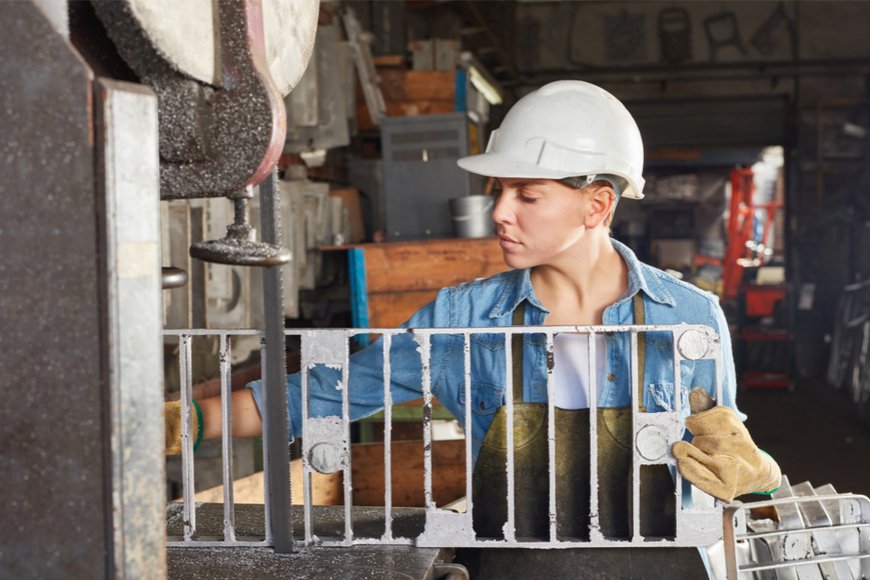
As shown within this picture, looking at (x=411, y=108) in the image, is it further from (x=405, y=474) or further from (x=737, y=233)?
(x=737, y=233)

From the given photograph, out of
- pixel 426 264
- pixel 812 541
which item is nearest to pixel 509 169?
pixel 812 541

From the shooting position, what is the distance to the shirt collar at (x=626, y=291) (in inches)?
78.6

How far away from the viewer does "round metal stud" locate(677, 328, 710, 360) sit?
1546 mm

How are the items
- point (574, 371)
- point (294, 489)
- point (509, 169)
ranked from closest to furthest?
1. point (574, 371)
2. point (509, 169)
3. point (294, 489)

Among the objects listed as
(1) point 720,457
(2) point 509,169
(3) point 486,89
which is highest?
(3) point 486,89

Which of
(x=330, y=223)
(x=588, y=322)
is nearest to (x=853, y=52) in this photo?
(x=330, y=223)

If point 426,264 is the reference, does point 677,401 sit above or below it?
below

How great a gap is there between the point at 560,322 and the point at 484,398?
9.5 inches

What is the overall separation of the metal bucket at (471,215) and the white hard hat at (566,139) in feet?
8.88

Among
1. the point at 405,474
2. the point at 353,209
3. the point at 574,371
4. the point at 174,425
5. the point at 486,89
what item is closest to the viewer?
the point at 174,425

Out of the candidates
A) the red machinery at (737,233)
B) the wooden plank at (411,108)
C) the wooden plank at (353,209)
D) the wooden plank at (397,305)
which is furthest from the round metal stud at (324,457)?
the red machinery at (737,233)

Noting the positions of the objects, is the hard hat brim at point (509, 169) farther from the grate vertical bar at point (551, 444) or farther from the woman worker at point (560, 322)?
the grate vertical bar at point (551, 444)

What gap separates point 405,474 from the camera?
349 centimetres

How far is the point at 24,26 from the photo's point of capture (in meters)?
0.88
